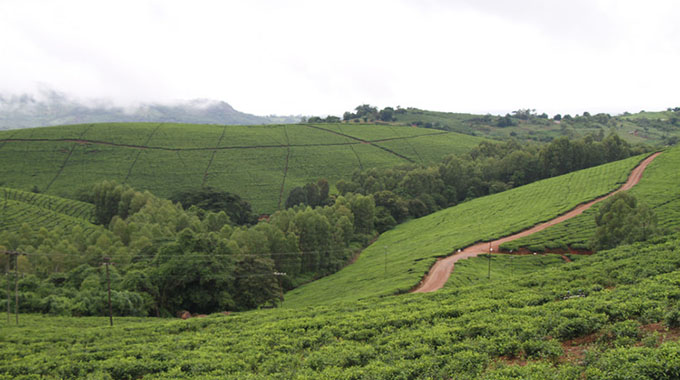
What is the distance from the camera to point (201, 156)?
140m

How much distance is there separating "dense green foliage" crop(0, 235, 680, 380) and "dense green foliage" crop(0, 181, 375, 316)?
43.7ft

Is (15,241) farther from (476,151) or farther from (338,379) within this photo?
(476,151)

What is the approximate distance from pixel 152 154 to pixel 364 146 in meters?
78.2

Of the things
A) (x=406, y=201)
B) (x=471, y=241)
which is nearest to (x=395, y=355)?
(x=471, y=241)

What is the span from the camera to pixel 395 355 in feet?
57.7

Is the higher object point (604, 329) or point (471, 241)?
point (604, 329)

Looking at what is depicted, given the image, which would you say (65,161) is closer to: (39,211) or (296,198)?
(39,211)

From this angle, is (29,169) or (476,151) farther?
(476,151)

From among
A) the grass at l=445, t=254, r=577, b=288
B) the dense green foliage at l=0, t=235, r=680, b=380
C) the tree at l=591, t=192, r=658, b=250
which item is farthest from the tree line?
the dense green foliage at l=0, t=235, r=680, b=380

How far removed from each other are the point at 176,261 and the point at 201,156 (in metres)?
97.1

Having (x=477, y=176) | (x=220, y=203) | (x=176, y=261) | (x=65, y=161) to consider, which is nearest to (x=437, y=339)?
(x=176, y=261)

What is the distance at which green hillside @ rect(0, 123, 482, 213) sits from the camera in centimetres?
12169

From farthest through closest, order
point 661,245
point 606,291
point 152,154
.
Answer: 1. point 152,154
2. point 661,245
3. point 606,291

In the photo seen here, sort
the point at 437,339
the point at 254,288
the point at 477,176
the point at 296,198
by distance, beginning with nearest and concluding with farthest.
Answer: the point at 437,339 < the point at 254,288 < the point at 296,198 < the point at 477,176
